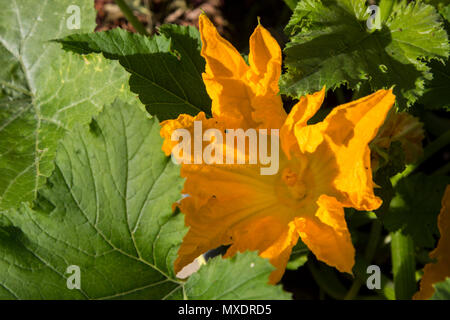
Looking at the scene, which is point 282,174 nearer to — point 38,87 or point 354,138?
point 354,138

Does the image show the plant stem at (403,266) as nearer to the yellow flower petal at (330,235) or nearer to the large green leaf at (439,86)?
the large green leaf at (439,86)

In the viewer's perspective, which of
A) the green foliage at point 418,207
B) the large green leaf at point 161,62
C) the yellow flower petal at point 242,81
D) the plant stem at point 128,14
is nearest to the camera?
the yellow flower petal at point 242,81

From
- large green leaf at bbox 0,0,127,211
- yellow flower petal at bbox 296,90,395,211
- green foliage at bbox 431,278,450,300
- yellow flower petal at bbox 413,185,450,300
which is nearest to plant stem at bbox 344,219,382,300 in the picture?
yellow flower petal at bbox 413,185,450,300

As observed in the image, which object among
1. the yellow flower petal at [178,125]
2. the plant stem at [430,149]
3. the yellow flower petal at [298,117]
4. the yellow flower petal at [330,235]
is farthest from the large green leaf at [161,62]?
the plant stem at [430,149]

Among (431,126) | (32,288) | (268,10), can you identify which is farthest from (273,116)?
(268,10)

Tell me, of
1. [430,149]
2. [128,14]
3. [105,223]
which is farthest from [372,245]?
[128,14]

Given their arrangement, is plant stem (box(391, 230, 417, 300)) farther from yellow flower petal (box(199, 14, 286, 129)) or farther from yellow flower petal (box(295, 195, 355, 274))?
yellow flower petal (box(199, 14, 286, 129))
